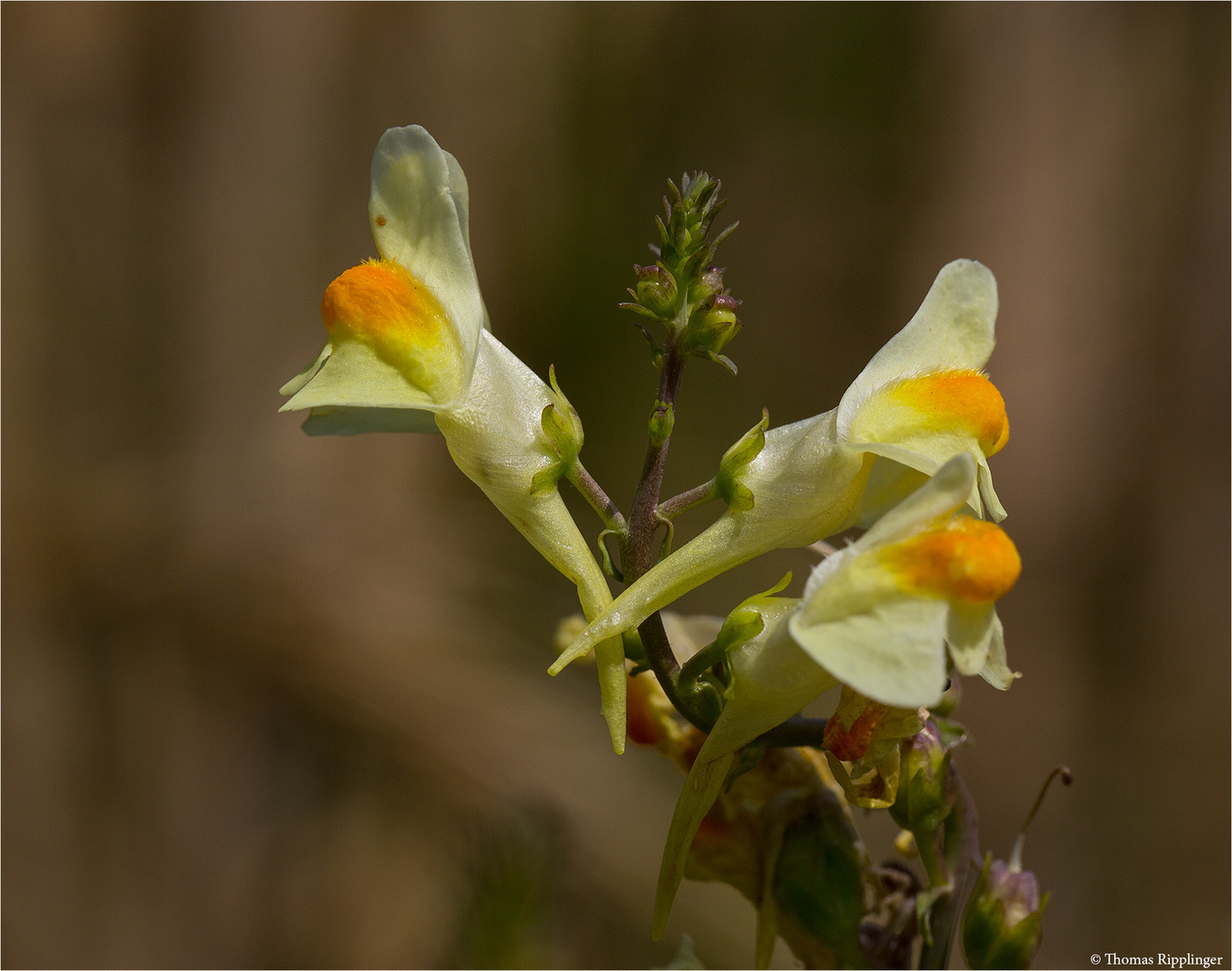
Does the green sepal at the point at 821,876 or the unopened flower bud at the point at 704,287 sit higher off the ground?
the unopened flower bud at the point at 704,287

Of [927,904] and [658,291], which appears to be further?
[927,904]

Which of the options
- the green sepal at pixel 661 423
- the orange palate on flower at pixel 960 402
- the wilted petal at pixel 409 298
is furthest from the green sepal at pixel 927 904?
the wilted petal at pixel 409 298

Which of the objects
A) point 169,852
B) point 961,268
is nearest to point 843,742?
Result: point 961,268

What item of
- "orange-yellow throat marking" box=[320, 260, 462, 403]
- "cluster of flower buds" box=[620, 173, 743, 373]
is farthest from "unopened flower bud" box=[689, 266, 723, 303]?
"orange-yellow throat marking" box=[320, 260, 462, 403]

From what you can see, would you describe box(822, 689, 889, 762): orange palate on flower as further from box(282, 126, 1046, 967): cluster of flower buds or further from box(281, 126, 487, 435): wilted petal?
box(281, 126, 487, 435): wilted petal

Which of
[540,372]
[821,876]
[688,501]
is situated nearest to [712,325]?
[688,501]

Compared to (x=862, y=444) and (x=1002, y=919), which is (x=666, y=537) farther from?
(x=1002, y=919)

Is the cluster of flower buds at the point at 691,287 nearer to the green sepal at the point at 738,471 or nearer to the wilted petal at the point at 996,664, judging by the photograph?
the green sepal at the point at 738,471
